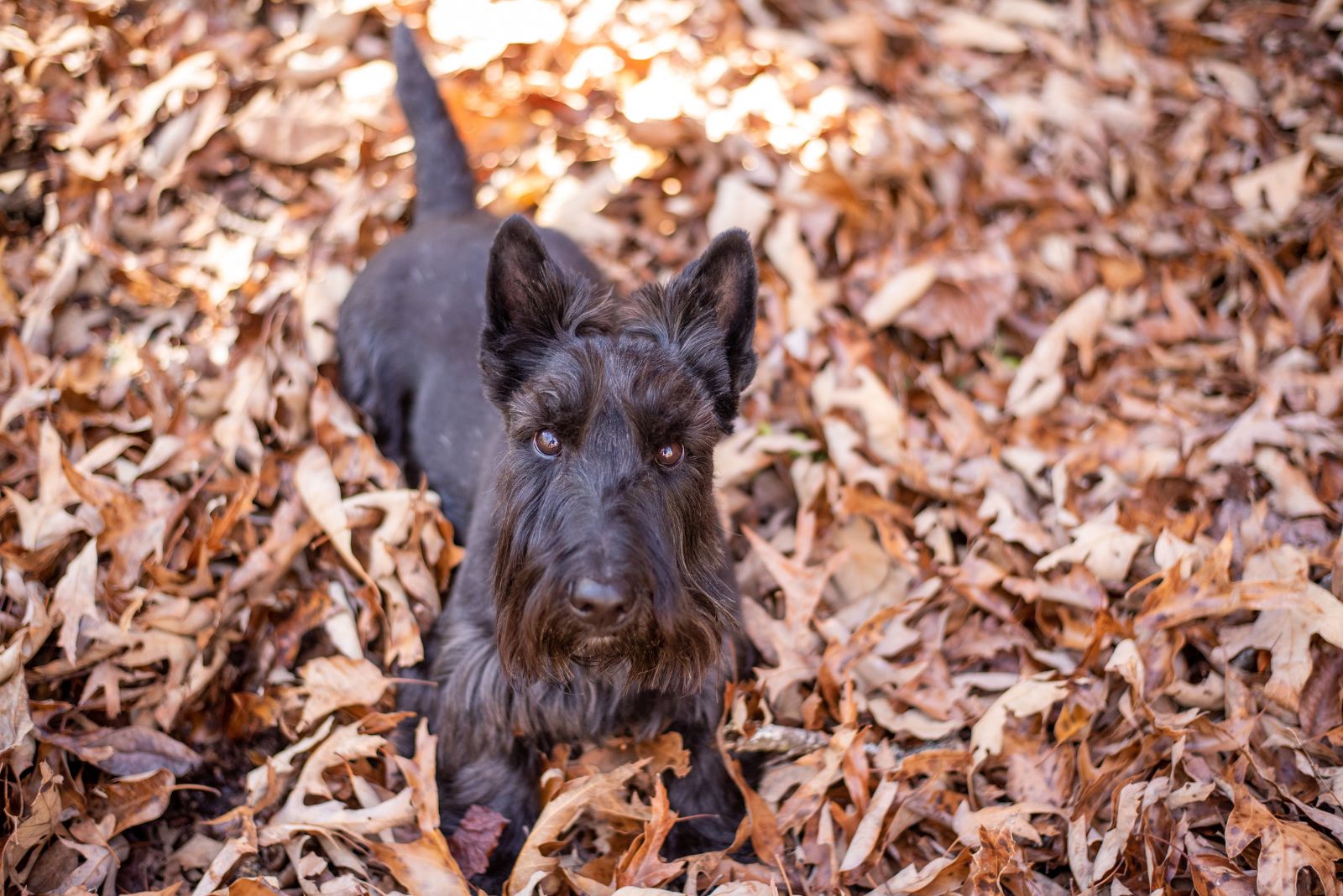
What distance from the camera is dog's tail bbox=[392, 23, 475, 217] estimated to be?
520 centimetres

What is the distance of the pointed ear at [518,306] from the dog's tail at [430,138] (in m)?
2.00

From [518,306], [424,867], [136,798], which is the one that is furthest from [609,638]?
[136,798]

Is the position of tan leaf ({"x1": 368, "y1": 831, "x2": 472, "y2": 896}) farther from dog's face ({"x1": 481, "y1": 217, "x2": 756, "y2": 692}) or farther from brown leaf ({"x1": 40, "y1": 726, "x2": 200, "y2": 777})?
brown leaf ({"x1": 40, "y1": 726, "x2": 200, "y2": 777})

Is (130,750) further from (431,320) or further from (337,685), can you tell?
(431,320)

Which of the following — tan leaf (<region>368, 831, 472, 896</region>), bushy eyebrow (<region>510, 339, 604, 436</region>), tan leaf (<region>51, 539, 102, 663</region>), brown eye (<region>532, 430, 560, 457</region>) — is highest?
bushy eyebrow (<region>510, 339, 604, 436</region>)

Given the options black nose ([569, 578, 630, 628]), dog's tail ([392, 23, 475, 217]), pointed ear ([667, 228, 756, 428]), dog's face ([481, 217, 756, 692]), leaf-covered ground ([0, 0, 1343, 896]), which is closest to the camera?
black nose ([569, 578, 630, 628])

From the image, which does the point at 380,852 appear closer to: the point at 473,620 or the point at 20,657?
the point at 473,620

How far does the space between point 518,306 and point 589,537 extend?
0.93m

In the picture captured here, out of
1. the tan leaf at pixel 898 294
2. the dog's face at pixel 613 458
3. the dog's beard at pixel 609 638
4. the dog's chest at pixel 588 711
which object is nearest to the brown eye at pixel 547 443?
the dog's face at pixel 613 458

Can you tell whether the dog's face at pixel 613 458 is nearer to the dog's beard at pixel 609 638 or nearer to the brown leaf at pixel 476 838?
the dog's beard at pixel 609 638

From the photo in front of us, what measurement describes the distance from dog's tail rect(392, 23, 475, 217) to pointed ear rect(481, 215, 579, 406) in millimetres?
2004

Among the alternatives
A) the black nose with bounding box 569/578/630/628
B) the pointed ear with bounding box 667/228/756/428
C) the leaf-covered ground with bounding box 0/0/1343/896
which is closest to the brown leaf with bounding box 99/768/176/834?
the leaf-covered ground with bounding box 0/0/1343/896

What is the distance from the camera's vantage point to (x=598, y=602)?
116 inches

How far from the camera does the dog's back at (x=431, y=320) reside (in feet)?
14.9
